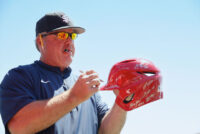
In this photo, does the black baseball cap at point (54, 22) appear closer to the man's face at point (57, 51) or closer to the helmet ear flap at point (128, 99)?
the man's face at point (57, 51)

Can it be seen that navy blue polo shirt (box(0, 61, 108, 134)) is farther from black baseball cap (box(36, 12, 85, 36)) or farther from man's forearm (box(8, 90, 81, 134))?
black baseball cap (box(36, 12, 85, 36))

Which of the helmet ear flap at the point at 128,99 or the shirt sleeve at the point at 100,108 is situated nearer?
the helmet ear flap at the point at 128,99

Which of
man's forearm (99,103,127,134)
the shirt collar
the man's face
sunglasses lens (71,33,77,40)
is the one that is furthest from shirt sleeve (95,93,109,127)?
sunglasses lens (71,33,77,40)

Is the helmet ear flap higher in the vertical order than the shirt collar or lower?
lower

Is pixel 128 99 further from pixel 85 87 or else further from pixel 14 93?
pixel 14 93

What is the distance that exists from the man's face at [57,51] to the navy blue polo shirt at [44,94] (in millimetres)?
125

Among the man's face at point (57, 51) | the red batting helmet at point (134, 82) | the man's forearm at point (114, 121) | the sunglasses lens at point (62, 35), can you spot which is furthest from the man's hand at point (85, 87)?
the sunglasses lens at point (62, 35)

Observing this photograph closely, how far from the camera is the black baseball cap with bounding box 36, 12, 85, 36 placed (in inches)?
160

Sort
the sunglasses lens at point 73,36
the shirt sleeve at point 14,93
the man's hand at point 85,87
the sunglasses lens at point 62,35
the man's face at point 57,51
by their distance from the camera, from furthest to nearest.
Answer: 1. the sunglasses lens at point 73,36
2. the sunglasses lens at point 62,35
3. the man's face at point 57,51
4. the shirt sleeve at point 14,93
5. the man's hand at point 85,87

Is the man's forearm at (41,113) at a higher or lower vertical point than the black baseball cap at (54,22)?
lower

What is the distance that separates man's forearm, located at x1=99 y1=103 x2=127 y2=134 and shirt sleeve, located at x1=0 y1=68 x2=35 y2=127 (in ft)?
4.12

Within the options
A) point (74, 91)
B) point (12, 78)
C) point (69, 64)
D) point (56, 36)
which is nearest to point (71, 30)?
point (56, 36)

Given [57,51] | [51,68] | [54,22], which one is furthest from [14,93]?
[54,22]

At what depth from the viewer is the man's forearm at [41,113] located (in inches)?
108
